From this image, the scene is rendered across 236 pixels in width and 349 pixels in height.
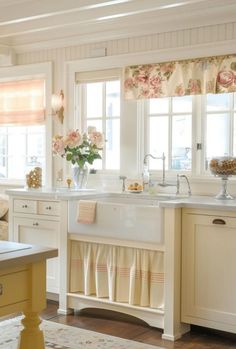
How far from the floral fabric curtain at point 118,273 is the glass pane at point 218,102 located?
131 cm

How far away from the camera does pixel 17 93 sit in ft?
18.2

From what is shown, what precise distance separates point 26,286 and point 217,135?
2647 mm

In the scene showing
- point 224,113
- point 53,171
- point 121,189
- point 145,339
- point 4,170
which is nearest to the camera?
point 145,339

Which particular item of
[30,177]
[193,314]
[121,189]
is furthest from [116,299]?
[30,177]

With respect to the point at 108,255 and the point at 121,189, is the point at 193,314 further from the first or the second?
the point at 121,189

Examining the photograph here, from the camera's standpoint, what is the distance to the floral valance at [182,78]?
4148 millimetres

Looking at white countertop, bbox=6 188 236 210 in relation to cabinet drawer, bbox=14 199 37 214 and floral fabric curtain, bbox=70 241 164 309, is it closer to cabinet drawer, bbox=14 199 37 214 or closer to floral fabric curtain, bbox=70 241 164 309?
cabinet drawer, bbox=14 199 37 214

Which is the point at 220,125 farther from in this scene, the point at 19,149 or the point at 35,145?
the point at 19,149

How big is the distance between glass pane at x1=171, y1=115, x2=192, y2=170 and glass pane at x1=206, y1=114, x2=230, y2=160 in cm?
17

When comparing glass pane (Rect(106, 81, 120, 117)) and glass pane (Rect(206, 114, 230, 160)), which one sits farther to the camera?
glass pane (Rect(106, 81, 120, 117))

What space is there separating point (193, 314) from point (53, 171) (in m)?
2.18

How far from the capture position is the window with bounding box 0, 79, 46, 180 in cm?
540

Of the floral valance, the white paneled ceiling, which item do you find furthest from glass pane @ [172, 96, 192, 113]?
the white paneled ceiling

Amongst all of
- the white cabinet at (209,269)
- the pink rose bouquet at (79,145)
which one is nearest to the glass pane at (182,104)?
the pink rose bouquet at (79,145)
